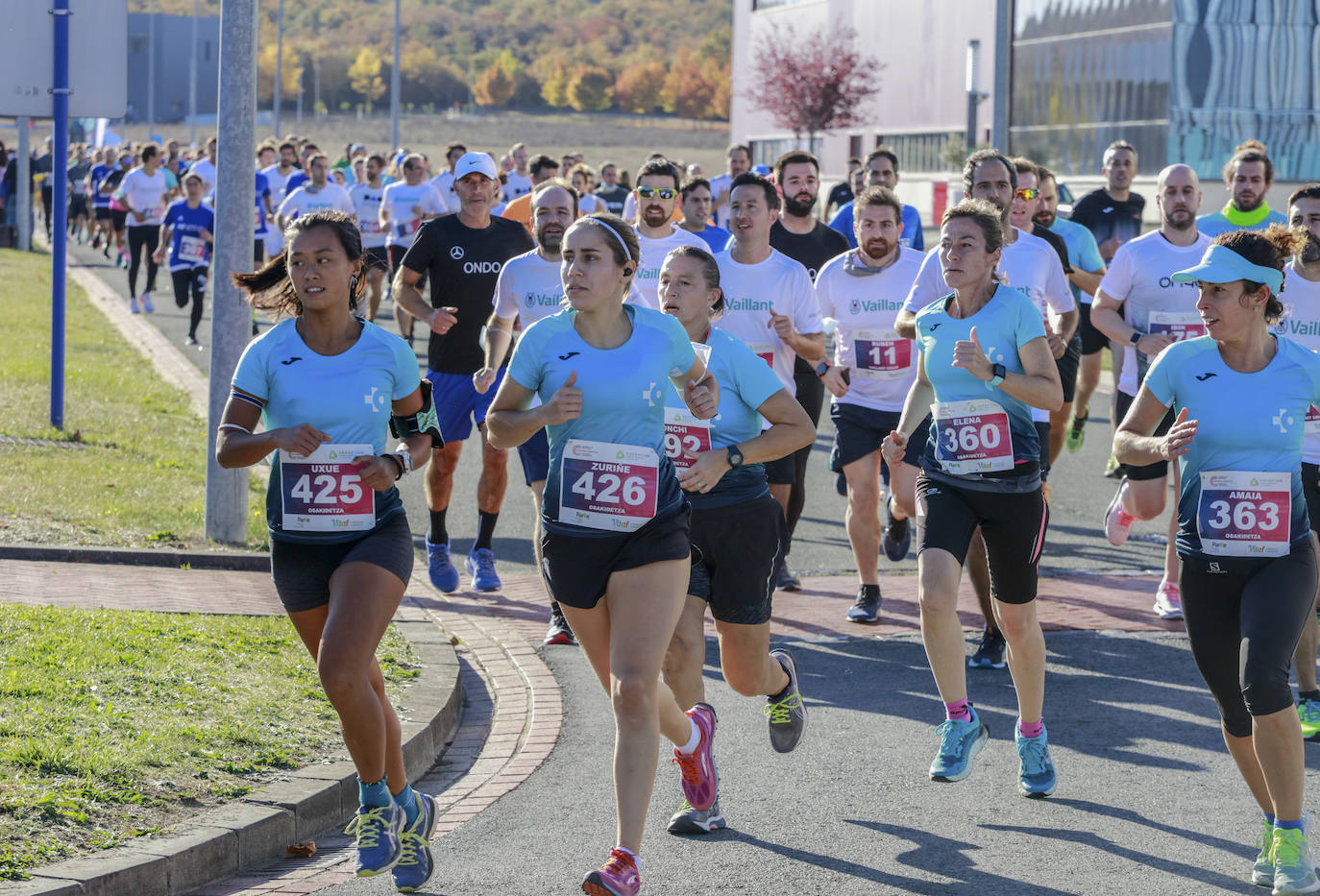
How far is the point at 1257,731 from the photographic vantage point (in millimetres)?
4988

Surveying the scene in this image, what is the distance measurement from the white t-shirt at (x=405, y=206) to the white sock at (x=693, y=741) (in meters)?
13.7

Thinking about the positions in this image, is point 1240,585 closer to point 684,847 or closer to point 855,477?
point 684,847

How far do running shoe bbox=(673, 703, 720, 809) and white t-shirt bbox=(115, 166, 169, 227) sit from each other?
18626mm

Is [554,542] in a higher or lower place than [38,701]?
higher

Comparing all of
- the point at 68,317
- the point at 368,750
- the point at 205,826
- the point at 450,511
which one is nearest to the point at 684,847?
the point at 368,750

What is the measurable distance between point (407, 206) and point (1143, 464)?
47.7ft

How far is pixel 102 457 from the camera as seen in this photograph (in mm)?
12016

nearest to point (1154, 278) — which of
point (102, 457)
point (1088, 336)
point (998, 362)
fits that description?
point (998, 362)

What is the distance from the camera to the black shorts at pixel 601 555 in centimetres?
498

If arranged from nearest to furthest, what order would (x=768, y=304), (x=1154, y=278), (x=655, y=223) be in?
(x=768, y=304), (x=1154, y=278), (x=655, y=223)

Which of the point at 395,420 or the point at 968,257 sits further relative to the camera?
the point at 968,257

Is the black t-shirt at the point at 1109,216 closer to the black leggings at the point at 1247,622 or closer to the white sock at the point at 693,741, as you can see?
the black leggings at the point at 1247,622

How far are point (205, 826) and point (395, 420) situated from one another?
1318 mm

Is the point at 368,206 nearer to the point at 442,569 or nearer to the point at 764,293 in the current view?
the point at 442,569
